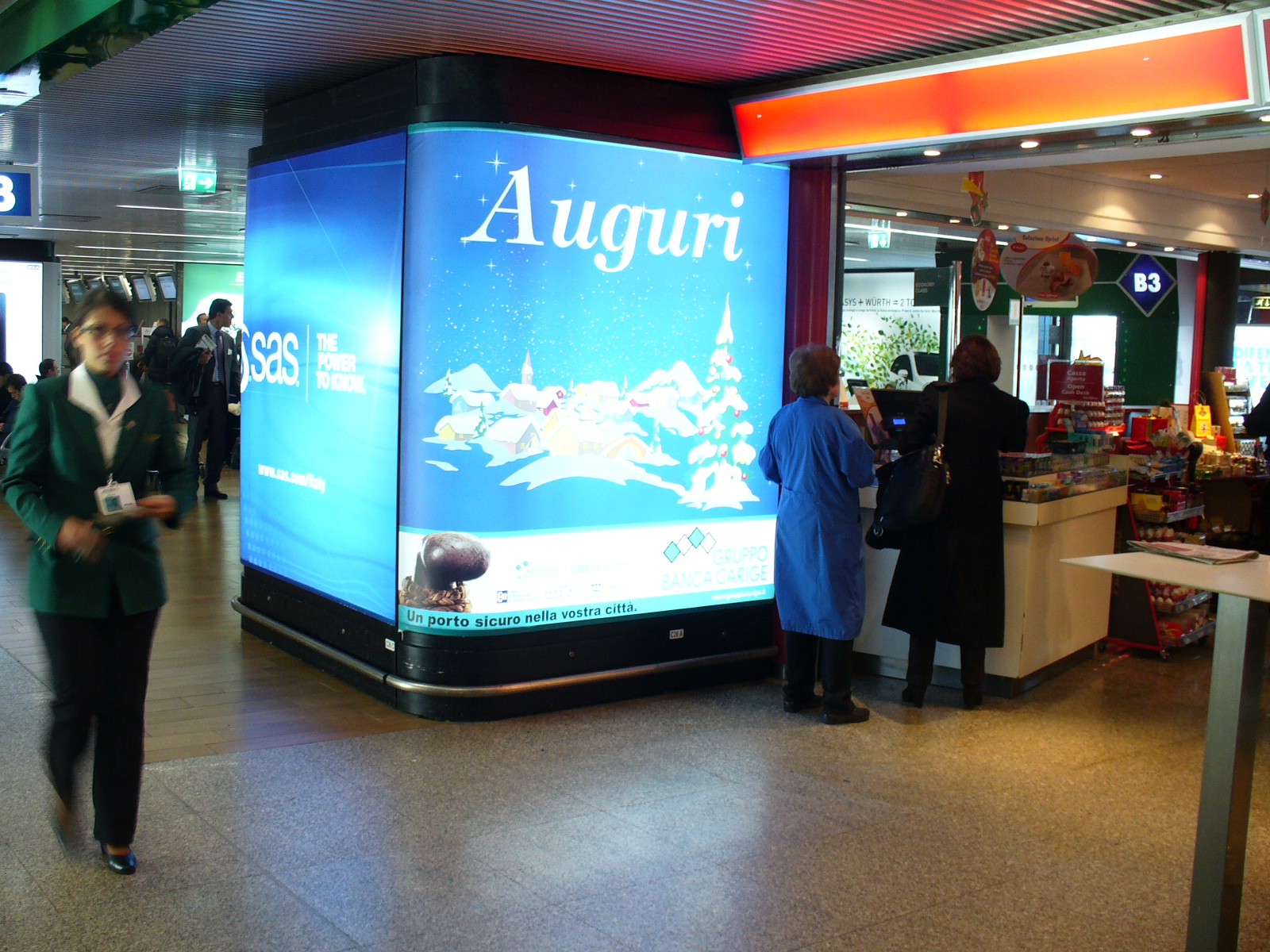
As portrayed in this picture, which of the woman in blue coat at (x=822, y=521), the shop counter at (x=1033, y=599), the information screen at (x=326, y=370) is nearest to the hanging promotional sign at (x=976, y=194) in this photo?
the shop counter at (x=1033, y=599)

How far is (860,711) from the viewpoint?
4863 mm

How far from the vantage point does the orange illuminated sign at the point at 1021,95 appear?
11.7ft

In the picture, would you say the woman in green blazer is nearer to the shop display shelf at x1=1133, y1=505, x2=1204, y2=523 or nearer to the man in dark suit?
the shop display shelf at x1=1133, y1=505, x2=1204, y2=523

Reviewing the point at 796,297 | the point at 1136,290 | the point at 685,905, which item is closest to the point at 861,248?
the point at 1136,290

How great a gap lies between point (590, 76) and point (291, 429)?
7.07 ft

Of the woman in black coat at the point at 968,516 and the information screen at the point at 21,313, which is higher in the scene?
the information screen at the point at 21,313

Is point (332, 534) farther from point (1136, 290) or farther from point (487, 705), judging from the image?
point (1136, 290)

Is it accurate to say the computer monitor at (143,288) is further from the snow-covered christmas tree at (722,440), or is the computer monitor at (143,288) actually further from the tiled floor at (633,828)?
the snow-covered christmas tree at (722,440)

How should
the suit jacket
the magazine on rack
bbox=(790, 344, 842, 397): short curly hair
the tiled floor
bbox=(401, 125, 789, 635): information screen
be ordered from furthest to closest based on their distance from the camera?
the suit jacket, bbox=(790, 344, 842, 397): short curly hair, bbox=(401, 125, 789, 635): information screen, the tiled floor, the magazine on rack

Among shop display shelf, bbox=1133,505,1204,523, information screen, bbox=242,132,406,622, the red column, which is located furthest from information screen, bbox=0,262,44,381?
shop display shelf, bbox=1133,505,1204,523

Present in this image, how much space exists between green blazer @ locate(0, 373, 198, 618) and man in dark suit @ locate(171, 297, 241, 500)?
24.4 ft

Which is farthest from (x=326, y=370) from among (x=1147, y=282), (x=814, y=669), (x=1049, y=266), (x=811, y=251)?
(x=1147, y=282)

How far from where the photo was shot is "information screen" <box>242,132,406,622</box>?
478 centimetres

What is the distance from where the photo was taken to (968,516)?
195 inches
